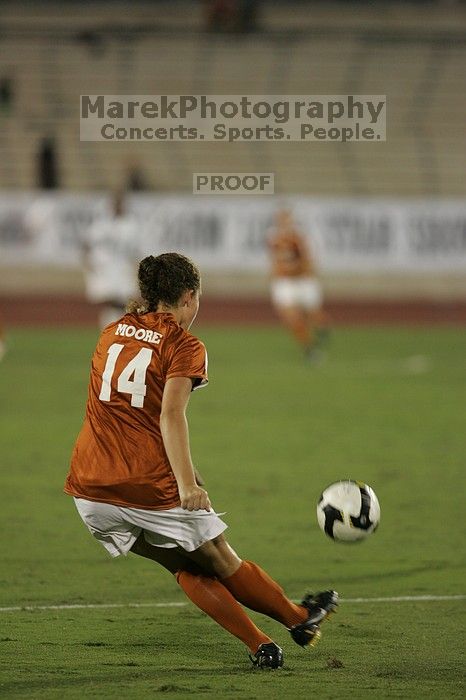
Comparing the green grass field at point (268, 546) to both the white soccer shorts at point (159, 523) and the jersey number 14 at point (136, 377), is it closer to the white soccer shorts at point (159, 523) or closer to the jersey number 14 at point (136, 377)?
the white soccer shorts at point (159, 523)

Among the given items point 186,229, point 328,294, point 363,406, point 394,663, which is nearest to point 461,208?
point 328,294

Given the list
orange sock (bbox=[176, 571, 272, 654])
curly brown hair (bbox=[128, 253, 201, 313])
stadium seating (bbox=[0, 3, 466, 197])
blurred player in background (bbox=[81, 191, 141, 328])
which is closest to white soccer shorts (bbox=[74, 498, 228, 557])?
orange sock (bbox=[176, 571, 272, 654])

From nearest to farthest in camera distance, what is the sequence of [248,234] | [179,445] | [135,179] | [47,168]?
1. [179,445]
2. [248,234]
3. [135,179]
4. [47,168]

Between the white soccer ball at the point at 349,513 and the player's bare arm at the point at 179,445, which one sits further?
the white soccer ball at the point at 349,513

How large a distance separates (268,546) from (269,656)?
8.86 feet

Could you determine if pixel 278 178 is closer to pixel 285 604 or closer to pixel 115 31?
pixel 115 31

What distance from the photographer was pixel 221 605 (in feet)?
18.3

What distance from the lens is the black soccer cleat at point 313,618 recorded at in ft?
18.9

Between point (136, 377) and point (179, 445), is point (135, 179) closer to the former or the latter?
point (136, 377)

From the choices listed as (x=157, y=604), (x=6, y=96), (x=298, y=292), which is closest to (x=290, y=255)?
(x=298, y=292)

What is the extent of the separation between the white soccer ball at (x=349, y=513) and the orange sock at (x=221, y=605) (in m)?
0.67

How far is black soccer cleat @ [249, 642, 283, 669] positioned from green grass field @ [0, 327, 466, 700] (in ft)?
0.16

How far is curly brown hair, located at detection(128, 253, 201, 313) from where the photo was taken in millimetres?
5496

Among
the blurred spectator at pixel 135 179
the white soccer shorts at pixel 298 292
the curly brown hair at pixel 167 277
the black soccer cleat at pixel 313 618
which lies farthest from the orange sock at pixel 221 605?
the blurred spectator at pixel 135 179
